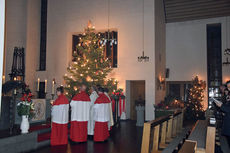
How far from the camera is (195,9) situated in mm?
14992

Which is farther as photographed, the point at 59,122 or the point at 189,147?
the point at 59,122

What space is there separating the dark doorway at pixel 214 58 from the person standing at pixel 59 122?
1228 centimetres

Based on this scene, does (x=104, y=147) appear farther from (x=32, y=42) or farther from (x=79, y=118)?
(x=32, y=42)

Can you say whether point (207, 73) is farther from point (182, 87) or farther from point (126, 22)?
point (126, 22)

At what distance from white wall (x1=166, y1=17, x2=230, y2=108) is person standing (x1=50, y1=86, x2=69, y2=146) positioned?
452 inches

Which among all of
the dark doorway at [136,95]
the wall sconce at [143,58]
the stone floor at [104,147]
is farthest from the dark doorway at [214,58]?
the stone floor at [104,147]

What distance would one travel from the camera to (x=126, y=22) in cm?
1323

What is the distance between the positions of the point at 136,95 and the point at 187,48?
221 inches

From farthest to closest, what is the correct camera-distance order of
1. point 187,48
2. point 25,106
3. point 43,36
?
1. point 187,48
2. point 43,36
3. point 25,106

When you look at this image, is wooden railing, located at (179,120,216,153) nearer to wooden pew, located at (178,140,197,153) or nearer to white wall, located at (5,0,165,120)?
wooden pew, located at (178,140,197,153)

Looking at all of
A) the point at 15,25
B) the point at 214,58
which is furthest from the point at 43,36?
the point at 214,58

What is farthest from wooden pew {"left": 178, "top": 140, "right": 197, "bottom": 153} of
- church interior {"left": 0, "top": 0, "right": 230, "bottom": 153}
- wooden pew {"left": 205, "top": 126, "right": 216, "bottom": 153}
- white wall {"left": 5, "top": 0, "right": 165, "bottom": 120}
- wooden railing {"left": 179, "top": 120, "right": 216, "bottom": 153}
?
white wall {"left": 5, "top": 0, "right": 165, "bottom": 120}

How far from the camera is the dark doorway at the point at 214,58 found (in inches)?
Answer: 618

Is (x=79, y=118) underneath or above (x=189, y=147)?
underneath
